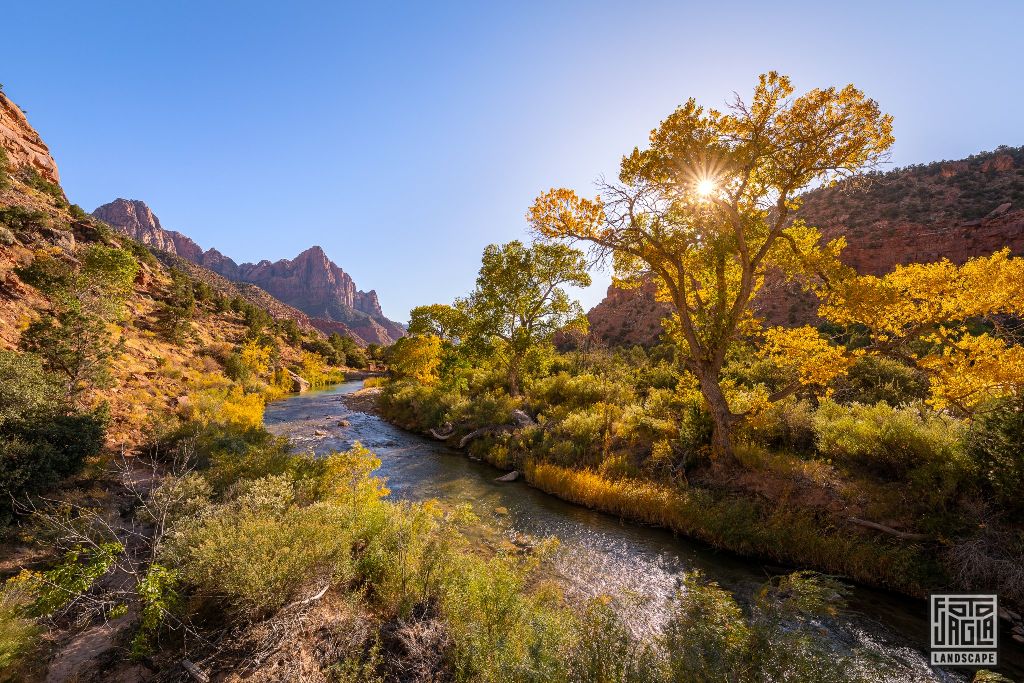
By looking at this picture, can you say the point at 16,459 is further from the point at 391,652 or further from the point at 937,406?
the point at 937,406

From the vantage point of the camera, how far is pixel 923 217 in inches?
1695

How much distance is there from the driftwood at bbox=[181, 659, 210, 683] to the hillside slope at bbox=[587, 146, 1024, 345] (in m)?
39.3

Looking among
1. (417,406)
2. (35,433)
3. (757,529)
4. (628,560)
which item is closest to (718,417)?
(757,529)

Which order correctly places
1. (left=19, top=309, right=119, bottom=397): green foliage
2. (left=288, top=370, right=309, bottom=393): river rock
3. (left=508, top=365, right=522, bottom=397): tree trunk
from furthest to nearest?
(left=288, top=370, right=309, bottom=393): river rock → (left=508, top=365, right=522, bottom=397): tree trunk → (left=19, top=309, right=119, bottom=397): green foliage

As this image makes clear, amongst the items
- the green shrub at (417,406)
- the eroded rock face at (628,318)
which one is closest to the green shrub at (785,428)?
the green shrub at (417,406)

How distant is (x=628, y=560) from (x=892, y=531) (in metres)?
5.58

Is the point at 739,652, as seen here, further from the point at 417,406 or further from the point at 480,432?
the point at 417,406

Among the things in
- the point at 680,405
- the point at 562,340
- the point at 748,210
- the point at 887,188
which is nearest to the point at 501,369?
the point at 680,405

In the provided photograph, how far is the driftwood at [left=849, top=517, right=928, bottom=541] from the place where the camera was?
7.64m

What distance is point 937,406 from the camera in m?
8.21

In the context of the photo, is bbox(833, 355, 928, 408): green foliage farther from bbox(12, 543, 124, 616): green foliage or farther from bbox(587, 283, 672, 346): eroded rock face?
bbox(587, 283, 672, 346): eroded rock face

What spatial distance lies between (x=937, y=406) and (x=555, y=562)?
30.3 ft

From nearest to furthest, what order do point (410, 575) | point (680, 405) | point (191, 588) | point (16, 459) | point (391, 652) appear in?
point (391, 652), point (191, 588), point (410, 575), point (16, 459), point (680, 405)

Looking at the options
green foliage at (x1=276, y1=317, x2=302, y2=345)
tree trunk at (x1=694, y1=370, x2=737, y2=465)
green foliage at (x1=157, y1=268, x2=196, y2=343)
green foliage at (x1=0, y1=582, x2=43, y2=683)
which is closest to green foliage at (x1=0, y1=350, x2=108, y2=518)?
green foliage at (x1=0, y1=582, x2=43, y2=683)
